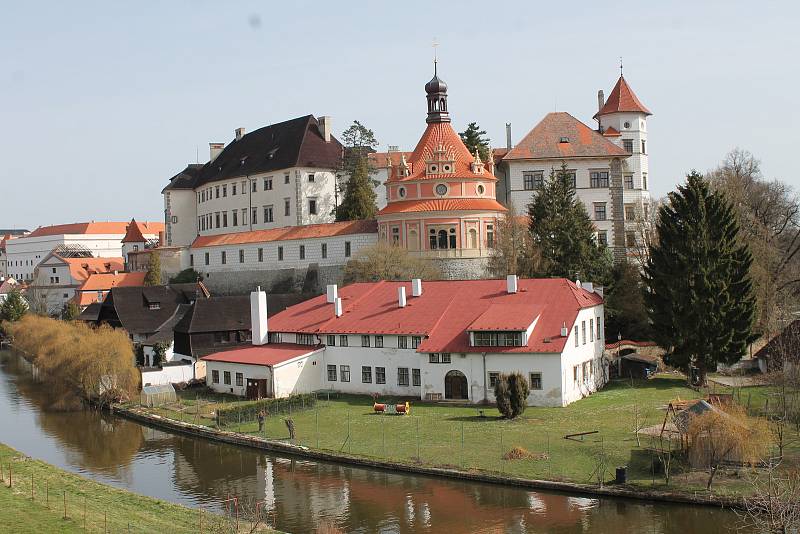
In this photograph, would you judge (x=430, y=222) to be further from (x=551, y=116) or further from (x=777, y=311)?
(x=777, y=311)

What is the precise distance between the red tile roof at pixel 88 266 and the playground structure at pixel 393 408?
7672 centimetres

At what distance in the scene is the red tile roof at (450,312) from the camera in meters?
37.7

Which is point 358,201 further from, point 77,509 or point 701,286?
point 77,509

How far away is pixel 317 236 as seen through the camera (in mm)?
65750

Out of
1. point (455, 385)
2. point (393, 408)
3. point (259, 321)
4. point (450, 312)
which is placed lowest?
point (393, 408)

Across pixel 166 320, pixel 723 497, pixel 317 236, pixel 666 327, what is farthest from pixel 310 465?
pixel 317 236

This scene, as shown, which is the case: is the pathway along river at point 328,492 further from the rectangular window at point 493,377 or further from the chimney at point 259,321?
the rectangular window at point 493,377

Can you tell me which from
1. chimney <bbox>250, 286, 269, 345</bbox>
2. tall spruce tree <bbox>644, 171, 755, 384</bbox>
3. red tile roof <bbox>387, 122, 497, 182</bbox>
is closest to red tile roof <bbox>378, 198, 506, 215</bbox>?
red tile roof <bbox>387, 122, 497, 182</bbox>

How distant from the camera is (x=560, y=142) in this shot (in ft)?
219

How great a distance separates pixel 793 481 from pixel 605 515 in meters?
4.62

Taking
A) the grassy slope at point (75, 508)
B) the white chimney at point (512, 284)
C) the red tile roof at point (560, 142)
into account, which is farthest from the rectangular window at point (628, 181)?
the grassy slope at point (75, 508)

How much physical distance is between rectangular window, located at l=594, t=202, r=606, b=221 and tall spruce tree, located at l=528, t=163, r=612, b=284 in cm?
1045

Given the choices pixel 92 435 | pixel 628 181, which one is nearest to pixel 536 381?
pixel 92 435

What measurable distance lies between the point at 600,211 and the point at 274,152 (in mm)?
30474
